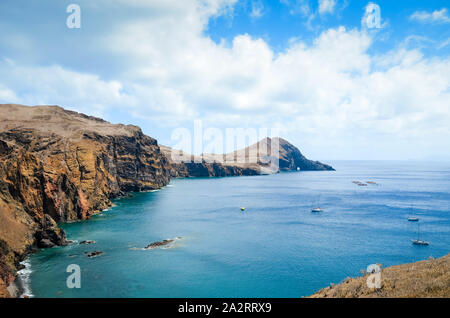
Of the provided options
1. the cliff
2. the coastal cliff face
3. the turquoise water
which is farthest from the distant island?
the cliff

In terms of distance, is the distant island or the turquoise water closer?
the turquoise water

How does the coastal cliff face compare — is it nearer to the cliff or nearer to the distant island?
the distant island

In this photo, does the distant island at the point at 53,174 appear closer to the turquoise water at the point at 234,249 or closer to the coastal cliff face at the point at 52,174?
the coastal cliff face at the point at 52,174

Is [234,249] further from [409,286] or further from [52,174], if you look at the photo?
[52,174]

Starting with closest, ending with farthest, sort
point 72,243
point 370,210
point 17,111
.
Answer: point 72,243, point 370,210, point 17,111

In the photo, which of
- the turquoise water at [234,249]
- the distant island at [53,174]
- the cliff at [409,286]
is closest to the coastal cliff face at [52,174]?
the distant island at [53,174]
